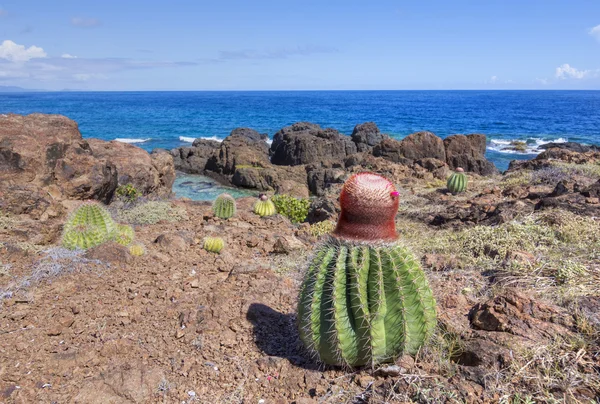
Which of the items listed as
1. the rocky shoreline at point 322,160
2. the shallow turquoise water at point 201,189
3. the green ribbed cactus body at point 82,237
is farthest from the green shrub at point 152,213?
the shallow turquoise water at point 201,189

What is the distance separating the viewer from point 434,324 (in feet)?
10.5

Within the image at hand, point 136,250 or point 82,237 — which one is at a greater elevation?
point 82,237

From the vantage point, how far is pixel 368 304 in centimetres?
308

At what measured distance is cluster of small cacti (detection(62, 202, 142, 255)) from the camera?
603 cm

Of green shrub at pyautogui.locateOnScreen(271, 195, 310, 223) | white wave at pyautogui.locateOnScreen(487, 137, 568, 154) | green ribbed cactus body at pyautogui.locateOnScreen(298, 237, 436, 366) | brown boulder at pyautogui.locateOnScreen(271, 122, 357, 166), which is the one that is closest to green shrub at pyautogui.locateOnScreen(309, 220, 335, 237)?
green shrub at pyautogui.locateOnScreen(271, 195, 310, 223)

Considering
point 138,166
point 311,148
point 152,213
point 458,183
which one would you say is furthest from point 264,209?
point 311,148

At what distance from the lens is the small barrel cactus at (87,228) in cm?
602

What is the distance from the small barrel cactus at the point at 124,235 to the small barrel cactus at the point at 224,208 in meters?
2.44

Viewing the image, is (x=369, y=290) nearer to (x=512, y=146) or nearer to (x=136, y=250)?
(x=136, y=250)

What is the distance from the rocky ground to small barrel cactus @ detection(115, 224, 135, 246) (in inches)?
11.5

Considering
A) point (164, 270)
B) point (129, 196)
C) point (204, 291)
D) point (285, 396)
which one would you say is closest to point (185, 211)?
point (129, 196)

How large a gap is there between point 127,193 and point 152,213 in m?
2.05

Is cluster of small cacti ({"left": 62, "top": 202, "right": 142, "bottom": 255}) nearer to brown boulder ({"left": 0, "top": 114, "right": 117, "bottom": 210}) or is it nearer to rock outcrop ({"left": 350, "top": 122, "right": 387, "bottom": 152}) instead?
brown boulder ({"left": 0, "top": 114, "right": 117, "bottom": 210})

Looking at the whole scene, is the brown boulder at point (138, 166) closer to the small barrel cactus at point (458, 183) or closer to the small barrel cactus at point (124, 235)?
the small barrel cactus at point (124, 235)
